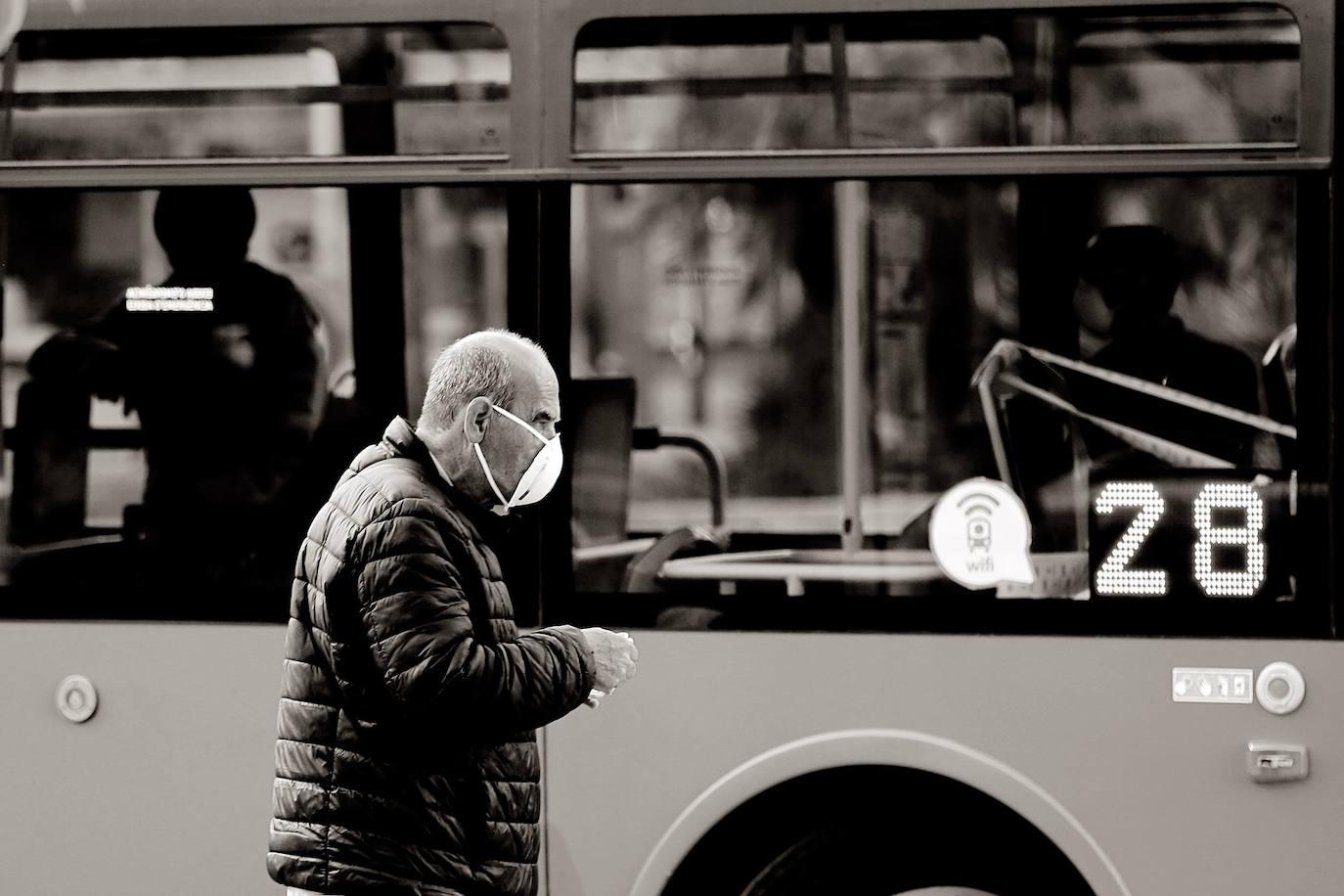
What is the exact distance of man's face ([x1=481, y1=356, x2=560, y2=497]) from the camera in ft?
9.12

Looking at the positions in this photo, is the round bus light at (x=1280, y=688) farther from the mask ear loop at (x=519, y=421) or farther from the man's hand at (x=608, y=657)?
the mask ear loop at (x=519, y=421)

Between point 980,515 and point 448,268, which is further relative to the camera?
point 448,268

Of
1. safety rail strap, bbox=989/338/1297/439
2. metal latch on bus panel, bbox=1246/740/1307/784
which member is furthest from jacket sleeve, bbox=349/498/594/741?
metal latch on bus panel, bbox=1246/740/1307/784

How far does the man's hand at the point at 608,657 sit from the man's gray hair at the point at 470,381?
1.50ft

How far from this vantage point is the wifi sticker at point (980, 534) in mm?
3717

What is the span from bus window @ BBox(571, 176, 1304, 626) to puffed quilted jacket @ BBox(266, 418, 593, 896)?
1162 millimetres

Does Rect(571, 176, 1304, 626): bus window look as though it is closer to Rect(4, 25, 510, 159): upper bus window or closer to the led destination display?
the led destination display

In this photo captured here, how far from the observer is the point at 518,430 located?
2.79 metres

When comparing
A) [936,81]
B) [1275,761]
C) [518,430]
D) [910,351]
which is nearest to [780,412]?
[910,351]

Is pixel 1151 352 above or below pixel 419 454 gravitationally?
above

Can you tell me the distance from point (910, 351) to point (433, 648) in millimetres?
1656

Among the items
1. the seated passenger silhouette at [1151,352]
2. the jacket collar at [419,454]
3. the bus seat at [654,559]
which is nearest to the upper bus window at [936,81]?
the seated passenger silhouette at [1151,352]

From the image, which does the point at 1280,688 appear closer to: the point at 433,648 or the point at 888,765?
the point at 888,765

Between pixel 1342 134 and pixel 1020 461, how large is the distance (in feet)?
3.47
